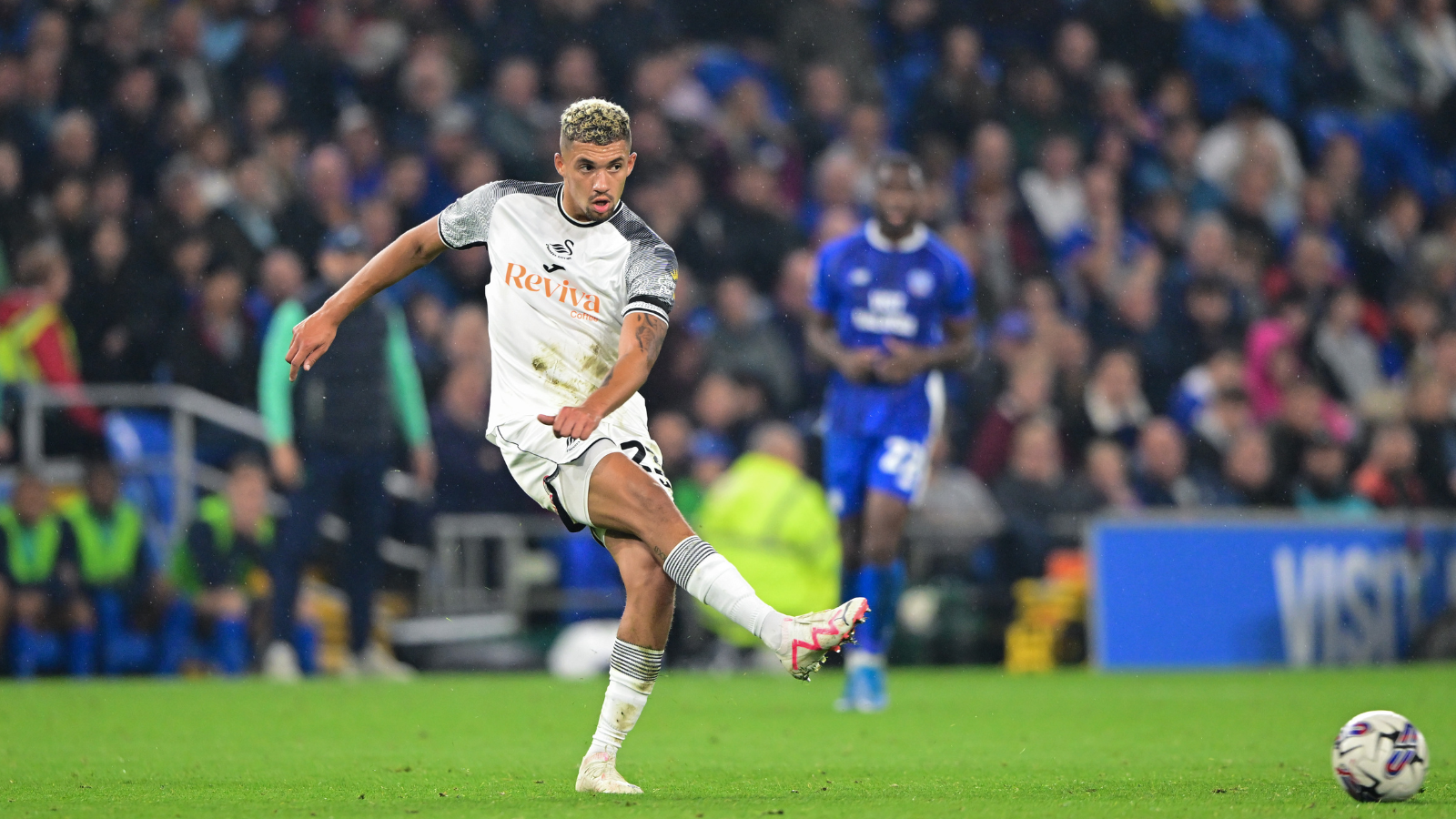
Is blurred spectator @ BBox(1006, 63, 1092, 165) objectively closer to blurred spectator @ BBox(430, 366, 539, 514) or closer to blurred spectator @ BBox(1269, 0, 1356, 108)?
blurred spectator @ BBox(1269, 0, 1356, 108)

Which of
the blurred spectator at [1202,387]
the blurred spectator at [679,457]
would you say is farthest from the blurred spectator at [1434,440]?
the blurred spectator at [679,457]

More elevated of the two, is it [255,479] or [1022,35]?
[1022,35]

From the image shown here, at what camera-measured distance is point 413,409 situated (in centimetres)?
1210

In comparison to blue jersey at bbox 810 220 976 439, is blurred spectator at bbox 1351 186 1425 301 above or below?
above

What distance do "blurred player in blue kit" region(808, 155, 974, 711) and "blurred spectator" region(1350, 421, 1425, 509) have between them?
6.58m

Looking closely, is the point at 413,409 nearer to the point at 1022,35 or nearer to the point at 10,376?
the point at 10,376

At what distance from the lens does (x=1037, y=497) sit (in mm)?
14195

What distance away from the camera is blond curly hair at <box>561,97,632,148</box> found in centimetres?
566

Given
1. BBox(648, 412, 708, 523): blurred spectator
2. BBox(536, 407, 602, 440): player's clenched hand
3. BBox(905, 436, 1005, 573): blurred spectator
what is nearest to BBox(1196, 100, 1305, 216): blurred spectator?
BBox(905, 436, 1005, 573): blurred spectator

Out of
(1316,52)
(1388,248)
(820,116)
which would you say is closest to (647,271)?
(820,116)

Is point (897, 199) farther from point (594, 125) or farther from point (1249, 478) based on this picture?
point (1249, 478)

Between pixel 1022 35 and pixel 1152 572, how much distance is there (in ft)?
24.3

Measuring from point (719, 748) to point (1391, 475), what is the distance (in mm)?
9233

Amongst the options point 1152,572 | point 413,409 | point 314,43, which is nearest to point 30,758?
point 413,409
